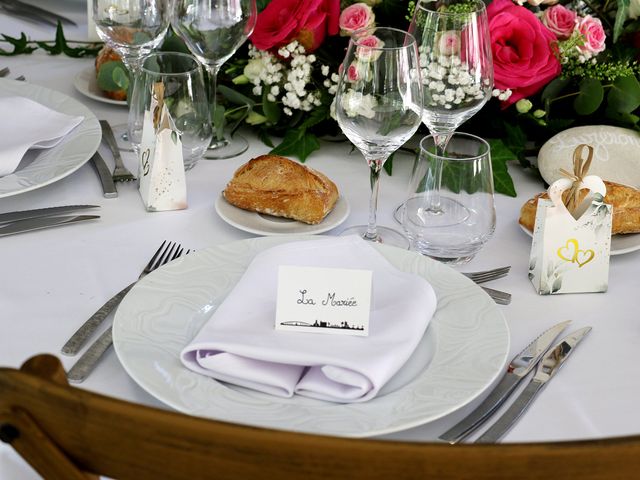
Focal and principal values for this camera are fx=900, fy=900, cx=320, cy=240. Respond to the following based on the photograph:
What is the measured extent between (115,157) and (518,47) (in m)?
0.70

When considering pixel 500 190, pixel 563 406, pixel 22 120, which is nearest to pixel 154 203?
pixel 22 120

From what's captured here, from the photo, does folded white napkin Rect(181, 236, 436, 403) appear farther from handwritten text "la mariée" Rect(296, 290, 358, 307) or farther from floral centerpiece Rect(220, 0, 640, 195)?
floral centerpiece Rect(220, 0, 640, 195)

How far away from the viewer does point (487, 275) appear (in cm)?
120

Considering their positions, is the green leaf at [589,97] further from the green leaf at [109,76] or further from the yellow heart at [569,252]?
the green leaf at [109,76]

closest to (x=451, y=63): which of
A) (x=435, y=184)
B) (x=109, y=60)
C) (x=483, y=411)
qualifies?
(x=435, y=184)

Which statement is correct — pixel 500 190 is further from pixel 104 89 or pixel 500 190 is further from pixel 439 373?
pixel 104 89

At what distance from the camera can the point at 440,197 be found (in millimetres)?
1195

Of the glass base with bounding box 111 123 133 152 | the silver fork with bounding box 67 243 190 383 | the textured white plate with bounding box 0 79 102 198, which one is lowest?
the glass base with bounding box 111 123 133 152

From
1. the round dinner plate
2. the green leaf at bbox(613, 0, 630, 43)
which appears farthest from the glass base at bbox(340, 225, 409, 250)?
the green leaf at bbox(613, 0, 630, 43)

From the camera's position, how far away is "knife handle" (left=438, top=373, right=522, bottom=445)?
2.85 feet

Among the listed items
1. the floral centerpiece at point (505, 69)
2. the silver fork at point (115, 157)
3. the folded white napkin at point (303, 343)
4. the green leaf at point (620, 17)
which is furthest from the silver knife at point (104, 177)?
the green leaf at point (620, 17)

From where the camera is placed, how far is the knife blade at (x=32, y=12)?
2.30 metres

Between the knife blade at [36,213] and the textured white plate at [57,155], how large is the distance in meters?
0.03

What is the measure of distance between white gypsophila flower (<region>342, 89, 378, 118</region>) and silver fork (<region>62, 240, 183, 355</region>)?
305 mm
